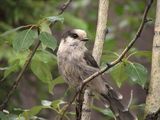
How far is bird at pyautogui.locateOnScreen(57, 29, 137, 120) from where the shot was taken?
229 centimetres

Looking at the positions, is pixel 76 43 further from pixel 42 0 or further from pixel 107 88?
pixel 42 0

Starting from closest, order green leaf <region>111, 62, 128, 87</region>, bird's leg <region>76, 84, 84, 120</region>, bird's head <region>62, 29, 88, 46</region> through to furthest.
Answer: bird's leg <region>76, 84, 84, 120</region> < green leaf <region>111, 62, 128, 87</region> < bird's head <region>62, 29, 88, 46</region>

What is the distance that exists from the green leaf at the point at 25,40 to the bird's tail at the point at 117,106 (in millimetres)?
488

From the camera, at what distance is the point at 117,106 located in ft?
7.29

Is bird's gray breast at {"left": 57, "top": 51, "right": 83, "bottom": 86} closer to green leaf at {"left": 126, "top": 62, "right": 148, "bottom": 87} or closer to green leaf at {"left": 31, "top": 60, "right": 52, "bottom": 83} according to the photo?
green leaf at {"left": 31, "top": 60, "right": 52, "bottom": 83}

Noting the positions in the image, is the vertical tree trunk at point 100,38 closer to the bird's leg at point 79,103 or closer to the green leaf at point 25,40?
the bird's leg at point 79,103

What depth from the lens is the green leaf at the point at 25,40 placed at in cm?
203

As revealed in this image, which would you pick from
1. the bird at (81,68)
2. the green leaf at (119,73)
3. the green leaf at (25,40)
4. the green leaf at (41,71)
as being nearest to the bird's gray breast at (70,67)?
the bird at (81,68)

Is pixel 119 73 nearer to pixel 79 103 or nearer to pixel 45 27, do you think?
pixel 79 103

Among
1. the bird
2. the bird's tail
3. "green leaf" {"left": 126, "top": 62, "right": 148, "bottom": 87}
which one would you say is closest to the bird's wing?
the bird

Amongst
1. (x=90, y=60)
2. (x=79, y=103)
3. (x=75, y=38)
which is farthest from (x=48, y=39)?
(x=75, y=38)

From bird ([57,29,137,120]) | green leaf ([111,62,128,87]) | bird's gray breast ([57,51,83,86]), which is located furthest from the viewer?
bird's gray breast ([57,51,83,86])

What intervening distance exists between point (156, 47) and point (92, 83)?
459 millimetres

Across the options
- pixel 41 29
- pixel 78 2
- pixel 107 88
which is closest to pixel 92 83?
pixel 107 88
